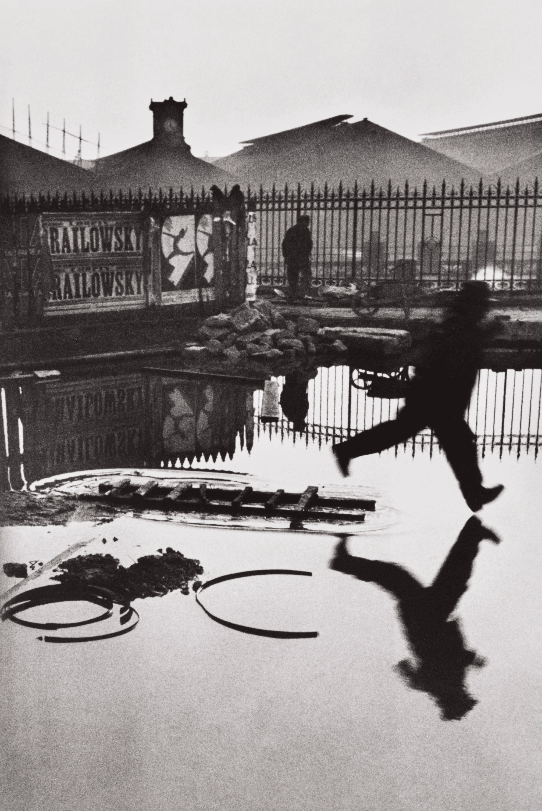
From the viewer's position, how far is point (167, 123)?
122ft

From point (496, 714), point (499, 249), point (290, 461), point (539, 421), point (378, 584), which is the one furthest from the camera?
point (499, 249)

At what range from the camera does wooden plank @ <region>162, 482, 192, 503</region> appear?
7.00 m

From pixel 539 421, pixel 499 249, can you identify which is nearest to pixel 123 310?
pixel 539 421

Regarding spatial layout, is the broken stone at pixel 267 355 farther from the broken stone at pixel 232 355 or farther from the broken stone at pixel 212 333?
the broken stone at pixel 212 333

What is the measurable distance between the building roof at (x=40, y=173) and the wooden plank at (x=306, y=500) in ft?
77.5

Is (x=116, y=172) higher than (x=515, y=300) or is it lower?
higher

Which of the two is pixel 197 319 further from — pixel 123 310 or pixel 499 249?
pixel 499 249

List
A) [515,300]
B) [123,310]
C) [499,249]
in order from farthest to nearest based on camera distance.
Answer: [499,249]
[515,300]
[123,310]

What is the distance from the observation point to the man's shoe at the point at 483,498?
6.87m

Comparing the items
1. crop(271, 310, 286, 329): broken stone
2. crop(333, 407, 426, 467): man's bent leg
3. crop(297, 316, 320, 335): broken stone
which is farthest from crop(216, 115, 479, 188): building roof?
crop(333, 407, 426, 467): man's bent leg

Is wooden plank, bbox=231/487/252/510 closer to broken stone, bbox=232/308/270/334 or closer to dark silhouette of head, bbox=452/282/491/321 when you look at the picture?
dark silhouette of head, bbox=452/282/491/321

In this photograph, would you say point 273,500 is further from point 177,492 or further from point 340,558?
point 340,558

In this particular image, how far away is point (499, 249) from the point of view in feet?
140

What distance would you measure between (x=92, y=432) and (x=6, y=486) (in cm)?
195
